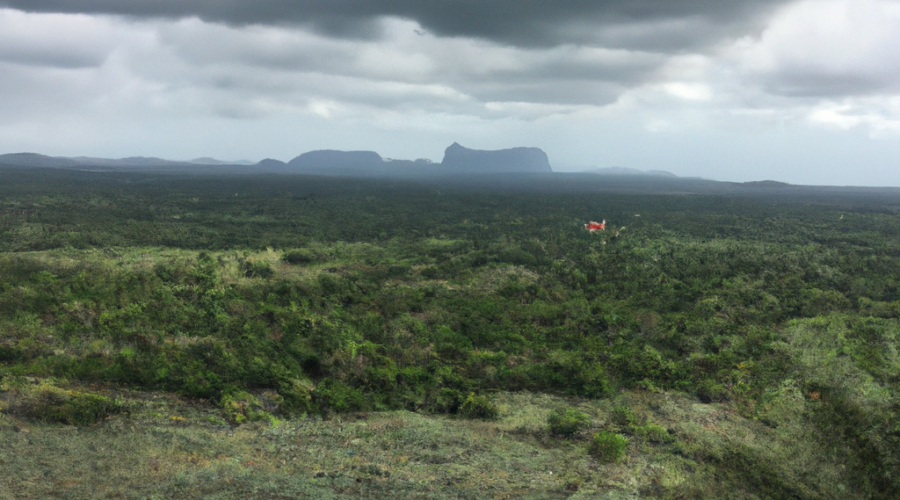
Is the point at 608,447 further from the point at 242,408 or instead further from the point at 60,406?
the point at 60,406

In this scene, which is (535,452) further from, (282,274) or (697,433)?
(282,274)

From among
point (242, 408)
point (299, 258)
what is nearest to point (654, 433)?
point (242, 408)

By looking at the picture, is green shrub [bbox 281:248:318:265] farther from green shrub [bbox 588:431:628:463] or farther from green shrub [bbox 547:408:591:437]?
green shrub [bbox 588:431:628:463]

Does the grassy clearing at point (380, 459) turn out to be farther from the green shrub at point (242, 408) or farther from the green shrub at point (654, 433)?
the green shrub at point (242, 408)

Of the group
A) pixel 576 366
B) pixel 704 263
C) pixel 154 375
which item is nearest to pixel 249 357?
pixel 154 375

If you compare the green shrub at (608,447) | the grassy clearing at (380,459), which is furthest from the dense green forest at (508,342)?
the grassy clearing at (380,459)
